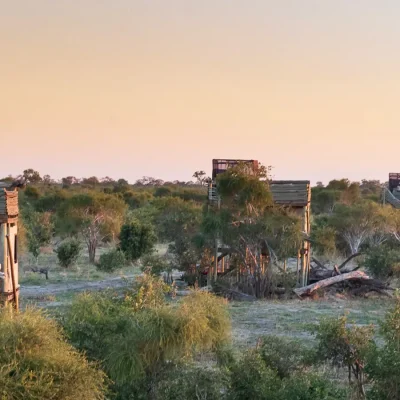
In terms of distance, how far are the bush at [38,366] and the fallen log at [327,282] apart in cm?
1435

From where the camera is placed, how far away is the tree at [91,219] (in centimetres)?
3419

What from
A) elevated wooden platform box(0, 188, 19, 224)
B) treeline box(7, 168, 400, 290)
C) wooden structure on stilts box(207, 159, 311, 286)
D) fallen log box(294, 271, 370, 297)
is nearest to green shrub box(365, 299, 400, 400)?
elevated wooden platform box(0, 188, 19, 224)

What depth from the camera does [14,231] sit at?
1628 cm

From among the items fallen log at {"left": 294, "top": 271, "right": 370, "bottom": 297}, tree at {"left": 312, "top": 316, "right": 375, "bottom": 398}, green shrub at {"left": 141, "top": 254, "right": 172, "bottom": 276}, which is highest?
tree at {"left": 312, "top": 316, "right": 375, "bottom": 398}

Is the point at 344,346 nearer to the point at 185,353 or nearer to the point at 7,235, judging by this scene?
the point at 185,353

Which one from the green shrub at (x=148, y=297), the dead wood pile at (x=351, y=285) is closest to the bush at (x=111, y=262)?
the dead wood pile at (x=351, y=285)

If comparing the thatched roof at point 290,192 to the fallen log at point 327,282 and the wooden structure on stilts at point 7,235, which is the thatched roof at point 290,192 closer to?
the fallen log at point 327,282

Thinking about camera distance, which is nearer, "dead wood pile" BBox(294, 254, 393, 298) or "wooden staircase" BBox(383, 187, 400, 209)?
"dead wood pile" BBox(294, 254, 393, 298)

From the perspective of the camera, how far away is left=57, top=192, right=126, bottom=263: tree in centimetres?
3419

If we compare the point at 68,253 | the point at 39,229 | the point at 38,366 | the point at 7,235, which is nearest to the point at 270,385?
the point at 38,366

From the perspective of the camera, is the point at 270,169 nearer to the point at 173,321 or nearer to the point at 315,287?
the point at 315,287

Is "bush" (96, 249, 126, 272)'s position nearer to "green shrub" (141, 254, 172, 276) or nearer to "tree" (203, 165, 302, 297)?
"green shrub" (141, 254, 172, 276)

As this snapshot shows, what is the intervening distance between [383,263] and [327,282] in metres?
2.83

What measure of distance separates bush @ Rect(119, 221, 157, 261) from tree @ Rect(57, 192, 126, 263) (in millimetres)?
3213
